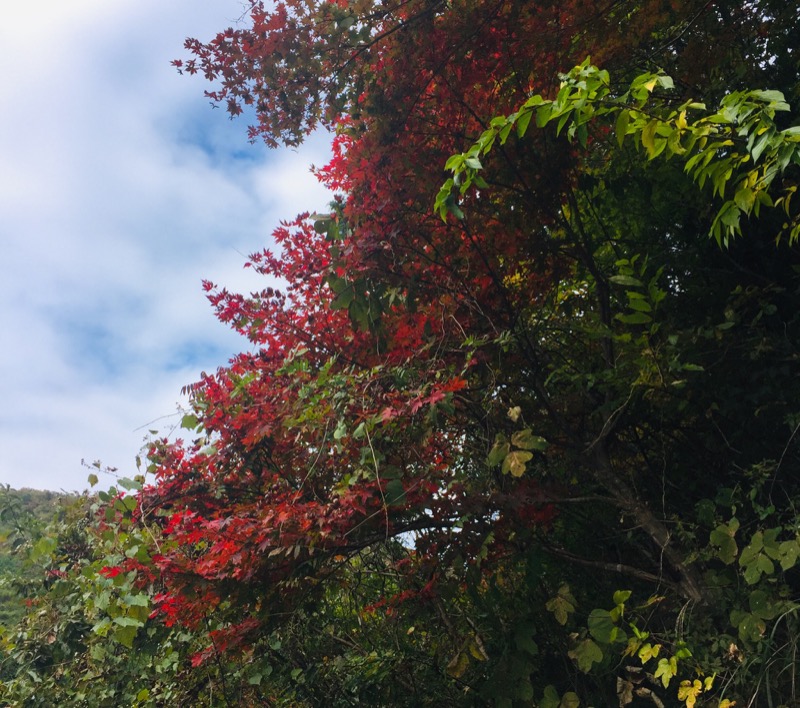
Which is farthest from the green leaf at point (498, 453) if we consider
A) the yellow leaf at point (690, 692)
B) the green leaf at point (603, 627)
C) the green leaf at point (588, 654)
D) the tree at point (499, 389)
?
the yellow leaf at point (690, 692)

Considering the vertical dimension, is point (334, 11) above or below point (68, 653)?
above

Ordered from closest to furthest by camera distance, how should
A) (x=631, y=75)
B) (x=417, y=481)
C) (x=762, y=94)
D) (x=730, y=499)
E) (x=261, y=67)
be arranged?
(x=762, y=94) < (x=730, y=499) < (x=417, y=481) < (x=261, y=67) < (x=631, y=75)

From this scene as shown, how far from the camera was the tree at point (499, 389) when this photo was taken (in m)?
2.70

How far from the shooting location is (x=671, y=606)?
10.00 ft

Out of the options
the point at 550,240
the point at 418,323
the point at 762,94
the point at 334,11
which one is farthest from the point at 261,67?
the point at 762,94

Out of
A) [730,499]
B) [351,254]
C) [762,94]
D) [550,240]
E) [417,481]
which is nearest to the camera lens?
[762,94]

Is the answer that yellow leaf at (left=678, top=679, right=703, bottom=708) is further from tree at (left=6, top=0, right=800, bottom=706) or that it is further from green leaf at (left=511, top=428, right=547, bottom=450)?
green leaf at (left=511, top=428, right=547, bottom=450)

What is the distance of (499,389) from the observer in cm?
338

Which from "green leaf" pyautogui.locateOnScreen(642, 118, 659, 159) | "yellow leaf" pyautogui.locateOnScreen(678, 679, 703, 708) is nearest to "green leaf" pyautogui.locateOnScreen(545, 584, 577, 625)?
"yellow leaf" pyautogui.locateOnScreen(678, 679, 703, 708)

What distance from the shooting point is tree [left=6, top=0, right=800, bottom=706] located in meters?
2.70

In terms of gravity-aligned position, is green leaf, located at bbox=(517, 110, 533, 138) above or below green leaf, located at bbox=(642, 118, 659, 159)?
above

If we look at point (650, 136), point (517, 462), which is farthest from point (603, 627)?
point (650, 136)

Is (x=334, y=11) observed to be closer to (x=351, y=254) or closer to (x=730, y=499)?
(x=351, y=254)

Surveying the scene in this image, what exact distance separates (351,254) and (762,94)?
1.86m
